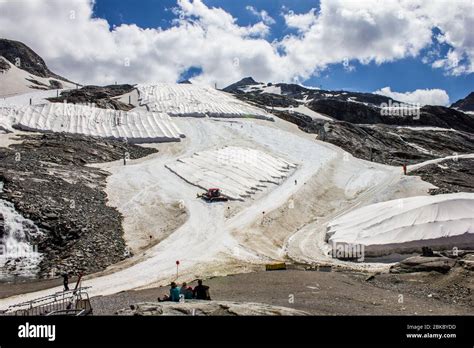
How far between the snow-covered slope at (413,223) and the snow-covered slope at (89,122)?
4925 centimetres

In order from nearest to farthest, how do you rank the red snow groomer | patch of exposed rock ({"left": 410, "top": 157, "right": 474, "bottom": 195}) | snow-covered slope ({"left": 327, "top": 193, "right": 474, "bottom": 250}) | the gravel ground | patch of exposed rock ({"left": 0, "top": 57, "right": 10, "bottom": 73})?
the gravel ground
snow-covered slope ({"left": 327, "top": 193, "right": 474, "bottom": 250})
the red snow groomer
patch of exposed rock ({"left": 410, "top": 157, "right": 474, "bottom": 195})
patch of exposed rock ({"left": 0, "top": 57, "right": 10, "bottom": 73})

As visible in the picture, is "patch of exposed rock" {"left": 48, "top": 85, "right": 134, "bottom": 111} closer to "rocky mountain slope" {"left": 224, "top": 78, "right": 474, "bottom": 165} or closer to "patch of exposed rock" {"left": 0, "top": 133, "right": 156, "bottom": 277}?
"rocky mountain slope" {"left": 224, "top": 78, "right": 474, "bottom": 165}

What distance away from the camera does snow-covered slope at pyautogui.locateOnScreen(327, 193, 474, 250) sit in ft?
126

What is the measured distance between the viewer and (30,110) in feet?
271

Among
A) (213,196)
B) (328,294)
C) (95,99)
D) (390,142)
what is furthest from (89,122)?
(390,142)

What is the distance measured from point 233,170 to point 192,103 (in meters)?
58.7

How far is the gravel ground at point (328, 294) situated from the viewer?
19938 mm

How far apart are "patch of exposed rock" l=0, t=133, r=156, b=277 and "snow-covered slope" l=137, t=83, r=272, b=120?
5435 centimetres

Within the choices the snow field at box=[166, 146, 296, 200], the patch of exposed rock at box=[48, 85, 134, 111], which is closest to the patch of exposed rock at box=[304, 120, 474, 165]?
the snow field at box=[166, 146, 296, 200]

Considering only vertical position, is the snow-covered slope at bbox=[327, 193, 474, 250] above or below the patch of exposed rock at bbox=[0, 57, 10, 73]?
below

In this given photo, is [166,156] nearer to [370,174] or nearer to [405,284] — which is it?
[370,174]

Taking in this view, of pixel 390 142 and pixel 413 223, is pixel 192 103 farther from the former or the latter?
pixel 413 223

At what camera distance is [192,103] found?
4675 inches

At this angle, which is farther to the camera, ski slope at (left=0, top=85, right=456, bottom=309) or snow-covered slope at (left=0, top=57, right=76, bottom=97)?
snow-covered slope at (left=0, top=57, right=76, bottom=97)
